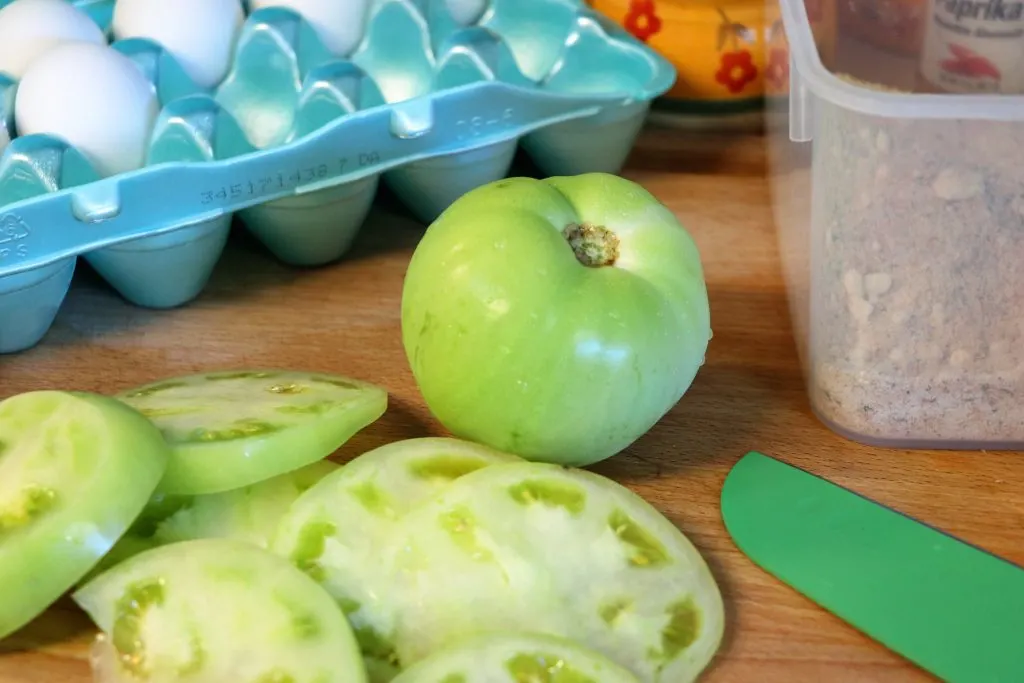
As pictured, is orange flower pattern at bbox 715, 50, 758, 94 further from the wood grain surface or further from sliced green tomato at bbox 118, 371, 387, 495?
sliced green tomato at bbox 118, 371, 387, 495

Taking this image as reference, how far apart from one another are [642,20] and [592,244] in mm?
427

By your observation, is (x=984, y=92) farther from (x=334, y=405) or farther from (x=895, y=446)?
(x=334, y=405)

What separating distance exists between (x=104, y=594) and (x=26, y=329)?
0.98ft

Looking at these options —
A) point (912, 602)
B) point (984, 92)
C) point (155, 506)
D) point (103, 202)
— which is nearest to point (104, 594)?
point (155, 506)

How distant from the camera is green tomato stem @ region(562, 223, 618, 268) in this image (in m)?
0.56

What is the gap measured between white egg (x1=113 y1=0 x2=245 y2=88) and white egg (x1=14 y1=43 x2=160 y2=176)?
7 centimetres

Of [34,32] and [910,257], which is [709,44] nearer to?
[910,257]

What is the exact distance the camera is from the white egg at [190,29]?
2.55 feet

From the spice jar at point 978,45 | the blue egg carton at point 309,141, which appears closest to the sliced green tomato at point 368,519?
the blue egg carton at point 309,141

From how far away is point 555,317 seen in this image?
20.5 inches

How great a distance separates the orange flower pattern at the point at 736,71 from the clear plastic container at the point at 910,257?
0.27 meters

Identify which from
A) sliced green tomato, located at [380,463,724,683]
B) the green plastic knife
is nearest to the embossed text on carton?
sliced green tomato, located at [380,463,724,683]

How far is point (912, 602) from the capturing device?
0.51m

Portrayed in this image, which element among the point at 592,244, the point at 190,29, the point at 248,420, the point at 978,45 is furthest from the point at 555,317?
the point at 190,29
